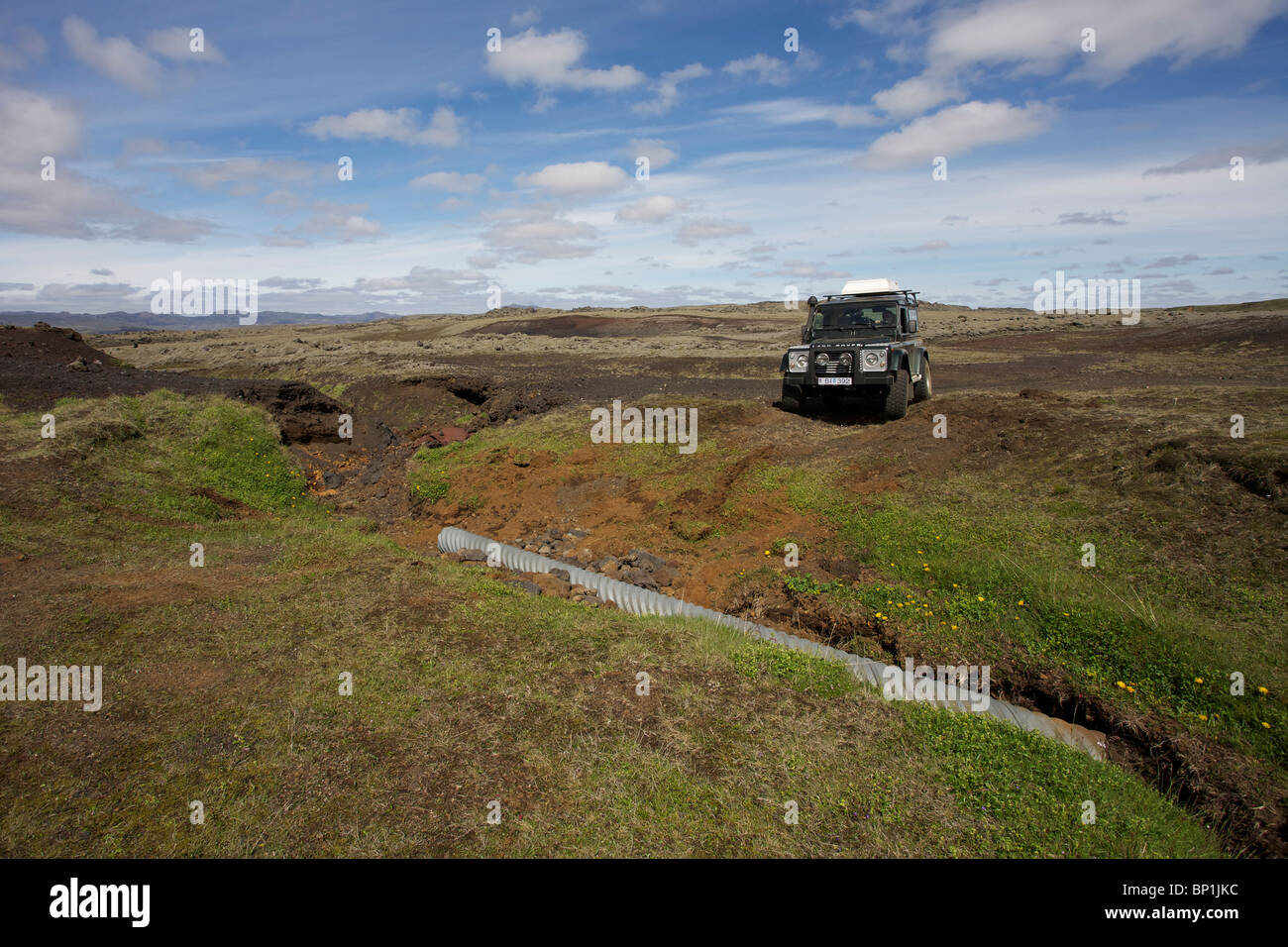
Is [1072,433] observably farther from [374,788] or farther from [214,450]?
[214,450]

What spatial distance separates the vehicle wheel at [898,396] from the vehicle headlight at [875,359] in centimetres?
42

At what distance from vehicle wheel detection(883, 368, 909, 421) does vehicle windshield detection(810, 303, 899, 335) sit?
137 centimetres

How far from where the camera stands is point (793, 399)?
16094 millimetres

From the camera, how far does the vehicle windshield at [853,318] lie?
1509 centimetres

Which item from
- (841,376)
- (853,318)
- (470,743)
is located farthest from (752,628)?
(853,318)

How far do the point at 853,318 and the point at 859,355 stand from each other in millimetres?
1659

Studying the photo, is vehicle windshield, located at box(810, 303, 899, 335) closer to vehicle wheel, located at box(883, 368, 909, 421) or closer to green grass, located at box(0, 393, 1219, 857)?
vehicle wheel, located at box(883, 368, 909, 421)

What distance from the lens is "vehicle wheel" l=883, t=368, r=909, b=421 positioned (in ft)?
46.5

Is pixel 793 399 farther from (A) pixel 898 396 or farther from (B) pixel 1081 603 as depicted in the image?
(B) pixel 1081 603

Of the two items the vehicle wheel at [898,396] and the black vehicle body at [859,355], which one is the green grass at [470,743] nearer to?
the black vehicle body at [859,355]

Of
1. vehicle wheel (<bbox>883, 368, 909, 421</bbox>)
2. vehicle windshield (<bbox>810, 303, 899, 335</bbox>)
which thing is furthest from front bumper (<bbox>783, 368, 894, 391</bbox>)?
vehicle windshield (<bbox>810, 303, 899, 335</bbox>)
